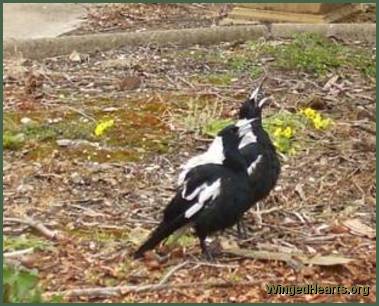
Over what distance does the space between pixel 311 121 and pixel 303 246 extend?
5.66 ft

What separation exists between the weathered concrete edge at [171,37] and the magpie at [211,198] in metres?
3.88

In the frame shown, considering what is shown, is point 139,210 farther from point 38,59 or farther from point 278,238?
point 38,59

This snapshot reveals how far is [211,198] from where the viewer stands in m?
4.12

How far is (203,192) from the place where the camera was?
13.5 ft

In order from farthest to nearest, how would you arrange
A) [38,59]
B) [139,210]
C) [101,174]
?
[38,59] → [101,174] → [139,210]

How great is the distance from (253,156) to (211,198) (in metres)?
0.49

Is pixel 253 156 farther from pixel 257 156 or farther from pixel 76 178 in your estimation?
pixel 76 178

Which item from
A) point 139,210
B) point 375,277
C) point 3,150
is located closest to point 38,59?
point 3,150

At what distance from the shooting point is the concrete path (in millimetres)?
9492

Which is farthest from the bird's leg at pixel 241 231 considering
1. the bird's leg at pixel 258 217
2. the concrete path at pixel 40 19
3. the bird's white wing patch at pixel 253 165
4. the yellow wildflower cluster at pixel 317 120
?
the concrete path at pixel 40 19

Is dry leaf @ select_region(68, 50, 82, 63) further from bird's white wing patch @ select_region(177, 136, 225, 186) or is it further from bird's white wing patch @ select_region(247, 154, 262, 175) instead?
bird's white wing patch @ select_region(177, 136, 225, 186)

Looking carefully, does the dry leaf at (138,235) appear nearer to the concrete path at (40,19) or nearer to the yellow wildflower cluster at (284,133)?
the yellow wildflower cluster at (284,133)

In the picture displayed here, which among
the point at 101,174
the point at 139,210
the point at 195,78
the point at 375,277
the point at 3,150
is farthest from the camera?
the point at 195,78

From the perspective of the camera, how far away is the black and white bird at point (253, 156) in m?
4.28
